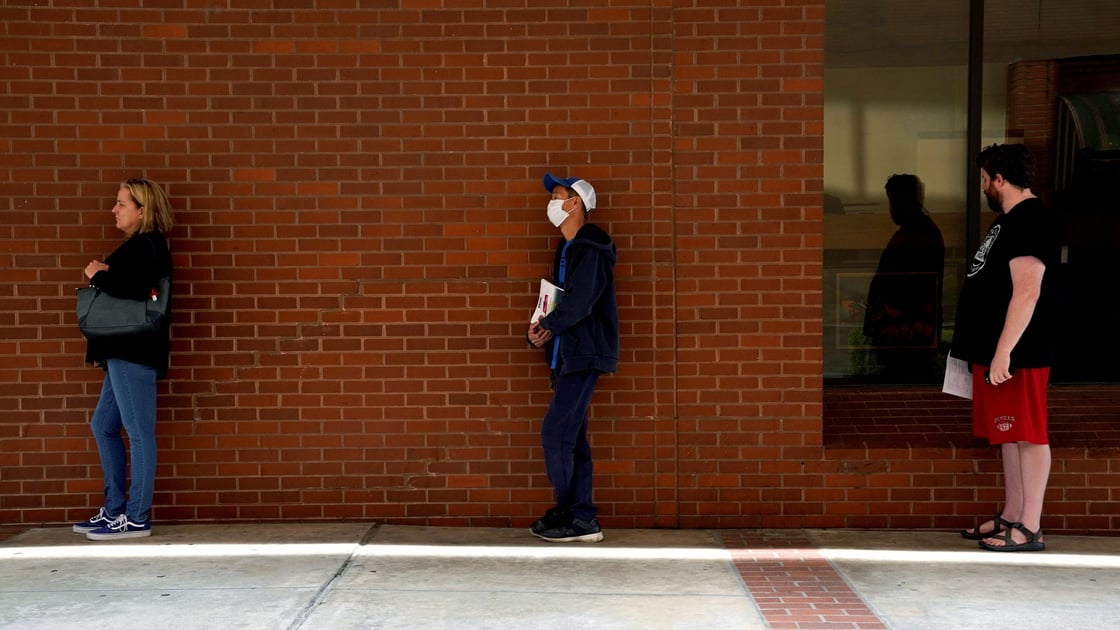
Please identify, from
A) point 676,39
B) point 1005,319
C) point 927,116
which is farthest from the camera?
point 927,116

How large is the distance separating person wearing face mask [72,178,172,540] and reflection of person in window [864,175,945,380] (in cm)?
382

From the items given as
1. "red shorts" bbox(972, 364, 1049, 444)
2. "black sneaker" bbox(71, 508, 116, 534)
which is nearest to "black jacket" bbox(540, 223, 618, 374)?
"red shorts" bbox(972, 364, 1049, 444)

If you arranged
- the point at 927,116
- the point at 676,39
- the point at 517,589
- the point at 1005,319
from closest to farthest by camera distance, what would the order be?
the point at 517,589
the point at 1005,319
the point at 676,39
the point at 927,116

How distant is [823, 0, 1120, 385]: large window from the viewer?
20.6 feet

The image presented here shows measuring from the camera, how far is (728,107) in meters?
5.49

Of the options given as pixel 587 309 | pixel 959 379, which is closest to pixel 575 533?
pixel 587 309

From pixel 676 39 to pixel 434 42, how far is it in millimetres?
1189

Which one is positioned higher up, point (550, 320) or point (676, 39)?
point (676, 39)

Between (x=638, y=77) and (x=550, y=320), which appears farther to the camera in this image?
(x=638, y=77)

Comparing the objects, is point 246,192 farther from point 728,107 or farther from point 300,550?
point 728,107

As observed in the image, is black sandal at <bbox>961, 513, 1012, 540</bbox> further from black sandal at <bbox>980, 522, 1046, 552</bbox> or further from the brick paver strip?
the brick paver strip

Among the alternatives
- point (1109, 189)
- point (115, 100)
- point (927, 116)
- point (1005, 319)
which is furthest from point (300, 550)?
point (1109, 189)

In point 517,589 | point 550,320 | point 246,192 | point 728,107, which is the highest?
point 728,107

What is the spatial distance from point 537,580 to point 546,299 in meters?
1.28
